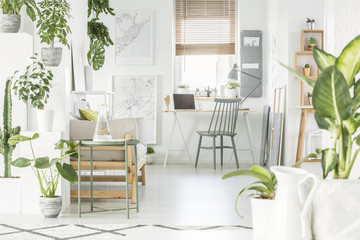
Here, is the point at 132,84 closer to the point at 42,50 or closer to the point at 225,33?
the point at 225,33

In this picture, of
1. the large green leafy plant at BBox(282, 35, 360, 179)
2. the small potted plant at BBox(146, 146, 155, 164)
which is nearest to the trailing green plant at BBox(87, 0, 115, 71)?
the small potted plant at BBox(146, 146, 155, 164)

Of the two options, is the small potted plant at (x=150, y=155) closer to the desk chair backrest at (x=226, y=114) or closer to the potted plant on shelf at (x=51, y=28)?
the desk chair backrest at (x=226, y=114)

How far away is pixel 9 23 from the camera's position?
3.75m

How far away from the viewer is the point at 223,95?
7.13 meters

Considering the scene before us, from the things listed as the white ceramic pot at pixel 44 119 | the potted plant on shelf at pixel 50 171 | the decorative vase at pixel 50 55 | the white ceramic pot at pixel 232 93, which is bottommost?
the potted plant on shelf at pixel 50 171

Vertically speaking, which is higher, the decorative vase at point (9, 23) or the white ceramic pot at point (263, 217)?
the decorative vase at point (9, 23)

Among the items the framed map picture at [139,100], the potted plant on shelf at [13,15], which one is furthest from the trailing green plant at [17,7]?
the framed map picture at [139,100]

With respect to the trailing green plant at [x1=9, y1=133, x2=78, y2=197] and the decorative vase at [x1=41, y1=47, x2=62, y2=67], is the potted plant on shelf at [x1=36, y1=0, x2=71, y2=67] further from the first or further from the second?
the trailing green plant at [x1=9, y1=133, x2=78, y2=197]

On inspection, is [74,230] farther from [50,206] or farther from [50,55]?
[50,55]

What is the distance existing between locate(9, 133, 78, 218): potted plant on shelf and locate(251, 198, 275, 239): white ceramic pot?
2308 millimetres

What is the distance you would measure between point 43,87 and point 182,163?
12.1ft

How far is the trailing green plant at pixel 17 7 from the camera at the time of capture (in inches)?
146

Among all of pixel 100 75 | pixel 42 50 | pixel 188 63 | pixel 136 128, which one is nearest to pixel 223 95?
pixel 188 63

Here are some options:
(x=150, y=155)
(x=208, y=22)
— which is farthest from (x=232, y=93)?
(x=150, y=155)
